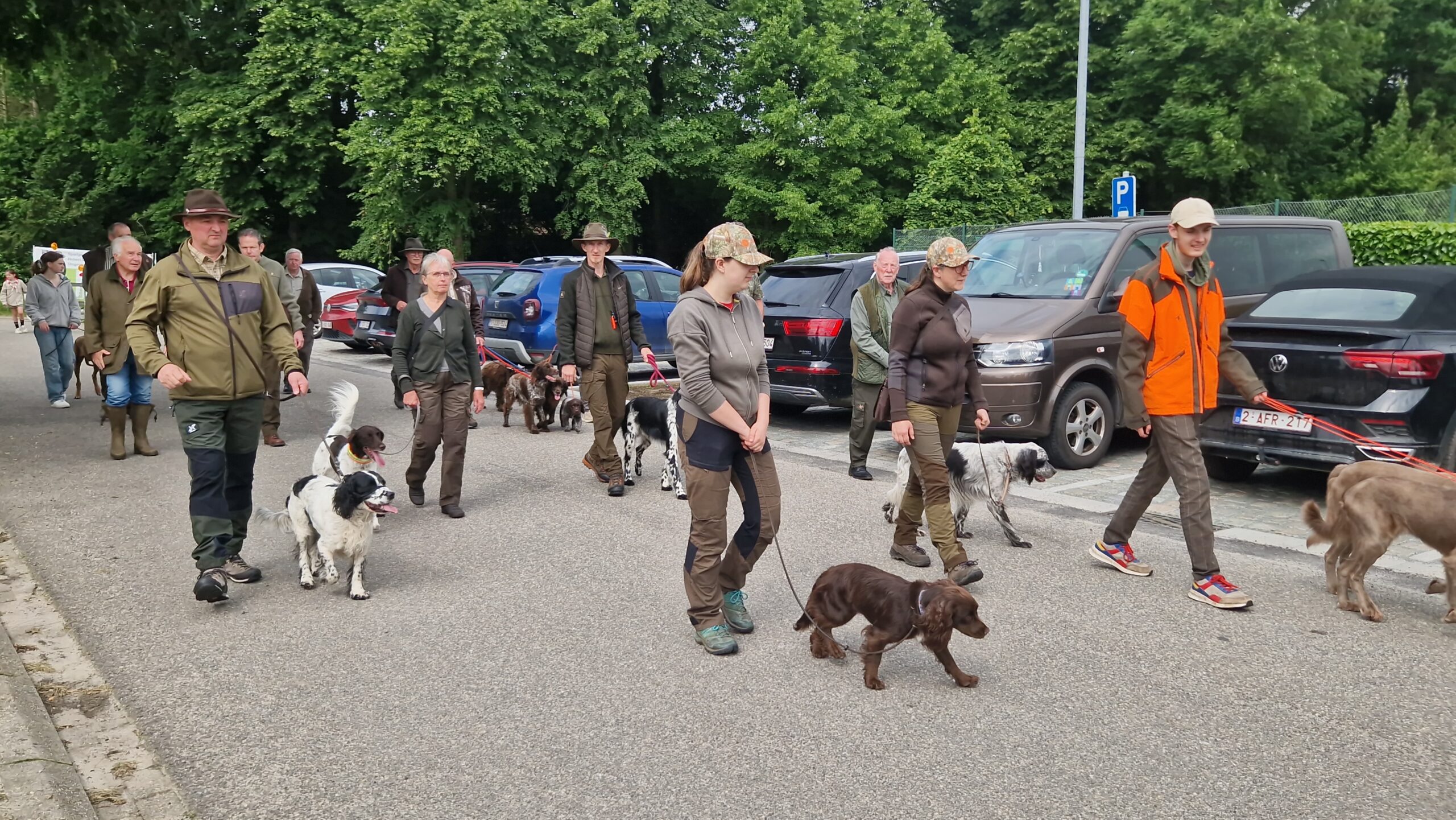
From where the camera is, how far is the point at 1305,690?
491 cm

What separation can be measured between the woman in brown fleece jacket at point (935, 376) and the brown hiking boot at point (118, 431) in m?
8.07

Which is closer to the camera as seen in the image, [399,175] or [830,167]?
[399,175]

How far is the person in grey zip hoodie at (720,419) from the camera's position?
523 cm

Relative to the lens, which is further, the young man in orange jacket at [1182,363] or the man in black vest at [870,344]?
the man in black vest at [870,344]

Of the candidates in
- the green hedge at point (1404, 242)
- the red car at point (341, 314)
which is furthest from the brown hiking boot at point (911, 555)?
the red car at point (341, 314)

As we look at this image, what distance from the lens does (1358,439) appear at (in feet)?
24.7

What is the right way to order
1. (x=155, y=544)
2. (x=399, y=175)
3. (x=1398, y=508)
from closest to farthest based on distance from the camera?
(x=1398, y=508), (x=155, y=544), (x=399, y=175)

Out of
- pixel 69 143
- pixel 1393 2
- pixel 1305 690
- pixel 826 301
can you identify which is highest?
pixel 1393 2

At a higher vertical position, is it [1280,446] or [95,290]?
[95,290]

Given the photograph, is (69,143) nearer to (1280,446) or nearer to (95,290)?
(95,290)

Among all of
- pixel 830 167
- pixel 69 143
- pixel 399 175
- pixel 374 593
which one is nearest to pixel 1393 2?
pixel 830 167

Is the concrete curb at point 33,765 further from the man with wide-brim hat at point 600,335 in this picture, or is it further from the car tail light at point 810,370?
the car tail light at point 810,370

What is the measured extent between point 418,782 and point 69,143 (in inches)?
1791

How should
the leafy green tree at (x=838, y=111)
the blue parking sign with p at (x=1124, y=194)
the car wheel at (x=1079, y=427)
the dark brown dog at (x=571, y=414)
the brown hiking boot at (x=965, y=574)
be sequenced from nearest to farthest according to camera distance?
the brown hiking boot at (x=965, y=574)
the car wheel at (x=1079, y=427)
the dark brown dog at (x=571, y=414)
the blue parking sign with p at (x=1124, y=194)
the leafy green tree at (x=838, y=111)
